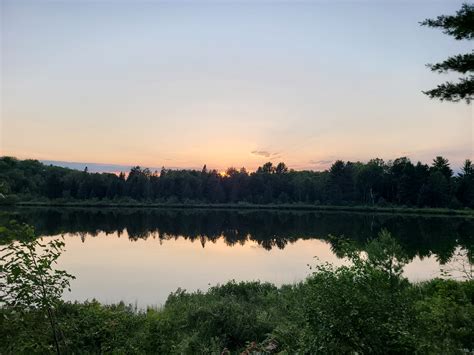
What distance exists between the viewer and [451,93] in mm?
14039

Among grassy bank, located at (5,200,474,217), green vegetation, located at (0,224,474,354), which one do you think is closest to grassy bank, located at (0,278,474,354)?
green vegetation, located at (0,224,474,354)

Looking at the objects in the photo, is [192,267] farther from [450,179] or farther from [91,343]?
[450,179]

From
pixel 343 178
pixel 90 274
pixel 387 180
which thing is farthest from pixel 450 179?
pixel 90 274

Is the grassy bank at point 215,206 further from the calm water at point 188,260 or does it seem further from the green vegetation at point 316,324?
the green vegetation at point 316,324

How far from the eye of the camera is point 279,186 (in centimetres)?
13688

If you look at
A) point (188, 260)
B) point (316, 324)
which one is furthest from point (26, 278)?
point (188, 260)

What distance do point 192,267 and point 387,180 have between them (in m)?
95.2

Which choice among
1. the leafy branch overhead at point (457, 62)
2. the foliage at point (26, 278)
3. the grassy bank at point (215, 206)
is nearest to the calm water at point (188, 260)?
the leafy branch overhead at point (457, 62)

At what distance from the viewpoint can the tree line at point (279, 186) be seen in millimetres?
105500

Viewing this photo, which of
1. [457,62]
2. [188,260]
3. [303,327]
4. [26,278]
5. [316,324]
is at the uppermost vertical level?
[457,62]

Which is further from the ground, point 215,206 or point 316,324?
point 316,324

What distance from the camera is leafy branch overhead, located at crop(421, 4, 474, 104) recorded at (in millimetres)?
13219

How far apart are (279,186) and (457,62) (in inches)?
4853

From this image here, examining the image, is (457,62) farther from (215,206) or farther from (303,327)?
(215,206)
